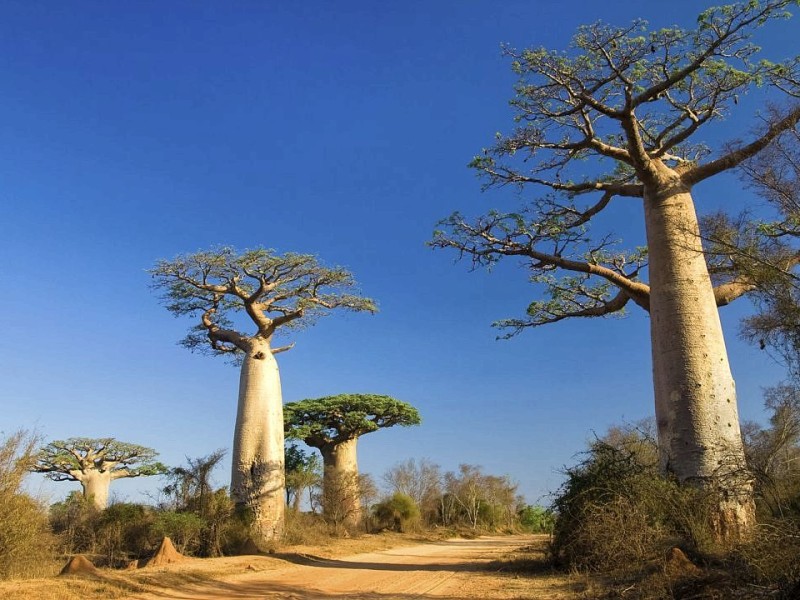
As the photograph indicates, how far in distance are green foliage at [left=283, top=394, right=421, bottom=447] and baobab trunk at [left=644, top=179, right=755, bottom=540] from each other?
1511cm

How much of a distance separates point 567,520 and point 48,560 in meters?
6.55

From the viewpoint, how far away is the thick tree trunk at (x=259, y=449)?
1234 cm

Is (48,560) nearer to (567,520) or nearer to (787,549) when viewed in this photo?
(567,520)

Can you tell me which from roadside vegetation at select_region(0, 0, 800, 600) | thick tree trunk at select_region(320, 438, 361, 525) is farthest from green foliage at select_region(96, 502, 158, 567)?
thick tree trunk at select_region(320, 438, 361, 525)

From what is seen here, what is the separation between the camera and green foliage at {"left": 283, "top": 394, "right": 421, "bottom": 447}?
21625 millimetres

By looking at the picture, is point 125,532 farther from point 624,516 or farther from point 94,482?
point 94,482

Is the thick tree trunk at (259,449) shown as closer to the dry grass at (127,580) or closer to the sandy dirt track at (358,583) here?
the dry grass at (127,580)

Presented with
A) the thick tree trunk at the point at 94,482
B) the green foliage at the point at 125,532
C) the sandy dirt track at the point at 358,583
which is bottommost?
the sandy dirt track at the point at 358,583

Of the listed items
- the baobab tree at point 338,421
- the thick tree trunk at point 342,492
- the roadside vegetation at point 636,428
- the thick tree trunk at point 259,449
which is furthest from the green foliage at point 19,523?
the baobab tree at point 338,421

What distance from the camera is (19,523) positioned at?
22.6 feet

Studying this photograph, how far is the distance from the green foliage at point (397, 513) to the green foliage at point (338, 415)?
2.82m

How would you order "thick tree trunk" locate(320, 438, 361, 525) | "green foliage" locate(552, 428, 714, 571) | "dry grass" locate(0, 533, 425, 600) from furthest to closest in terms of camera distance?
1. "thick tree trunk" locate(320, 438, 361, 525)
2. "green foliage" locate(552, 428, 714, 571)
3. "dry grass" locate(0, 533, 425, 600)

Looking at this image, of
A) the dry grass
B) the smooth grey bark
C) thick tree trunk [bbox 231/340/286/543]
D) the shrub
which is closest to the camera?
the shrub

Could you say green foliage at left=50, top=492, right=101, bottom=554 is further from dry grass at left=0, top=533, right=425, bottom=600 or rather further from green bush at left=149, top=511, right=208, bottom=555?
dry grass at left=0, top=533, right=425, bottom=600
